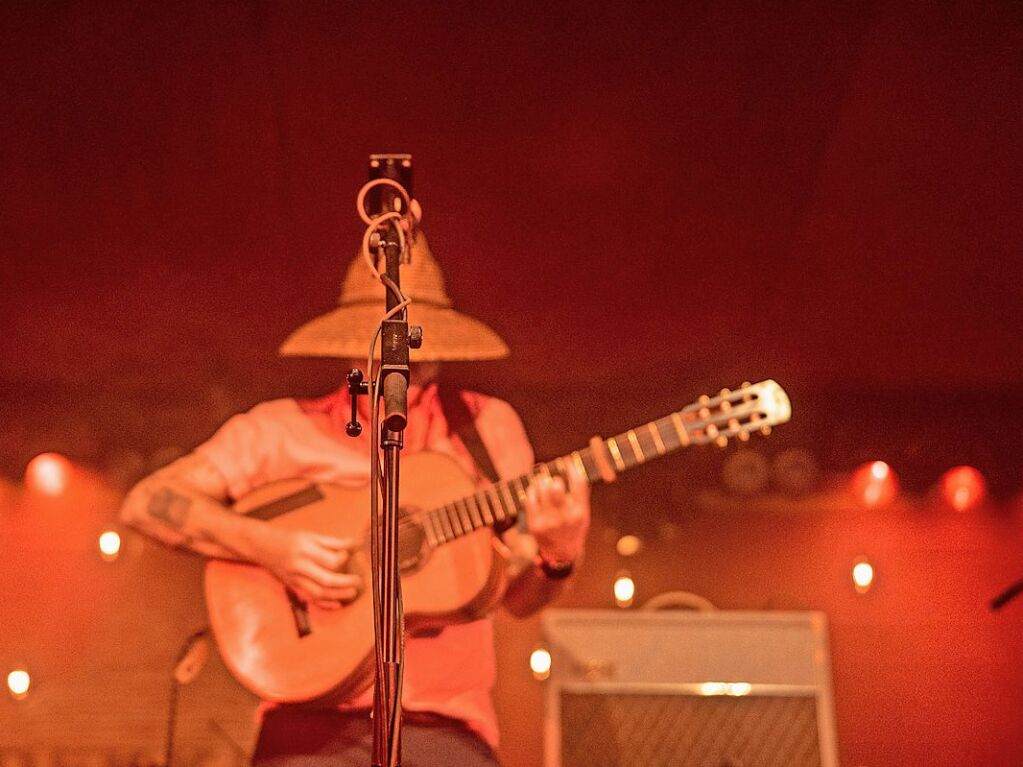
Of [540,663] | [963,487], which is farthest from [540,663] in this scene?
[963,487]

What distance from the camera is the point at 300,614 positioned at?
266 cm

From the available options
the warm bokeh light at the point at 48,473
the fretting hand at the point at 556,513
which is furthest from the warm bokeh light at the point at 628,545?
the warm bokeh light at the point at 48,473

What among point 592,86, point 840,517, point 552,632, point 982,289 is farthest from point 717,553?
point 592,86

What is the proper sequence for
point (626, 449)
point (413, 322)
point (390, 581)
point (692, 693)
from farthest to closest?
1. point (413, 322)
2. point (626, 449)
3. point (692, 693)
4. point (390, 581)

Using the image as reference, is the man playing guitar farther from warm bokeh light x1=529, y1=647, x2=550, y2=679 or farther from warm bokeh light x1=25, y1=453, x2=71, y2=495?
warm bokeh light x1=25, y1=453, x2=71, y2=495

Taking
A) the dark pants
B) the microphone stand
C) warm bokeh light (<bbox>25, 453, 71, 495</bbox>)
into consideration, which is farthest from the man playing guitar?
the microphone stand

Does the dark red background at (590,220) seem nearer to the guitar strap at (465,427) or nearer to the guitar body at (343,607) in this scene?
the guitar strap at (465,427)

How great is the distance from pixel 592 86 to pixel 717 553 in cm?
129

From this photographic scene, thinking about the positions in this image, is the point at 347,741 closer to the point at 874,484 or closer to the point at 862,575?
the point at 862,575

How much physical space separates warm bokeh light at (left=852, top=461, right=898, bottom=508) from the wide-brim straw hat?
1.05 meters

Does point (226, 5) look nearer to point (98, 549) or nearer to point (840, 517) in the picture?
point (98, 549)

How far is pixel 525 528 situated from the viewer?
2752 millimetres

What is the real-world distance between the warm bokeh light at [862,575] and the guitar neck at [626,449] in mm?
590

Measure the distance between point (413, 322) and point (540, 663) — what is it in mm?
933
